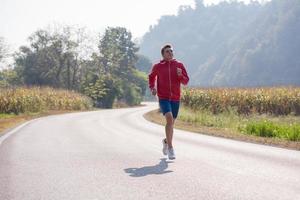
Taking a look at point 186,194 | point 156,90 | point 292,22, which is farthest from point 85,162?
point 292,22

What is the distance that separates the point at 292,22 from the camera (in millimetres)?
172375

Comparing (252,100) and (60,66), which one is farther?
(60,66)

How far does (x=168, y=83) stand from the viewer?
30.5 ft

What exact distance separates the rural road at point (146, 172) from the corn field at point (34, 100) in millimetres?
22846

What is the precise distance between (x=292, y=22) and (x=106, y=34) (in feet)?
293

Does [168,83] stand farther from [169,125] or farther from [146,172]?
[146,172]

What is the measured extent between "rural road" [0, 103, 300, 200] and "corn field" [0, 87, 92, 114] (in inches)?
899

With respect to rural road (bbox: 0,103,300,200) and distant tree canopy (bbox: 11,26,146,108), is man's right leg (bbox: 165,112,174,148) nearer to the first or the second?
rural road (bbox: 0,103,300,200)

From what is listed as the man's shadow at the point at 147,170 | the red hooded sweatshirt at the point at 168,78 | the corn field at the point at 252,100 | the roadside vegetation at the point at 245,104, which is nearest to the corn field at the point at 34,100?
the roadside vegetation at the point at 245,104

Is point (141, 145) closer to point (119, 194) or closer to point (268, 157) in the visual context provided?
point (268, 157)

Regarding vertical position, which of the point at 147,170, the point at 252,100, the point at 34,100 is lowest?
the point at 147,170

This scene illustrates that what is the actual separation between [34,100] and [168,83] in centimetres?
3021

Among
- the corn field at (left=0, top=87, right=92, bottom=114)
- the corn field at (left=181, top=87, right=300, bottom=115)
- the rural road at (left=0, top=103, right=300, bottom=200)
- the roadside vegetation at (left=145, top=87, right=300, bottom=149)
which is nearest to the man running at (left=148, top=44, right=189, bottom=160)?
the rural road at (left=0, top=103, right=300, bottom=200)

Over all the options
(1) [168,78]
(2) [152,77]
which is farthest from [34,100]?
(1) [168,78]
